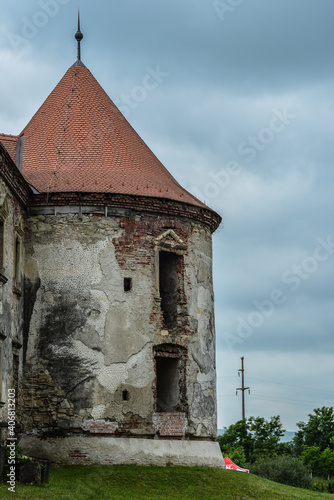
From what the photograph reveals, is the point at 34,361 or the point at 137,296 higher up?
the point at 137,296

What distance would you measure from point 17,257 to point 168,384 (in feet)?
17.4

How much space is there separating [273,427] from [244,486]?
20960 mm

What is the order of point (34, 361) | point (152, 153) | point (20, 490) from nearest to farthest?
point (20, 490) → point (34, 361) → point (152, 153)

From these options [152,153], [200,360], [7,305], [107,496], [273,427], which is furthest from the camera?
[273,427]

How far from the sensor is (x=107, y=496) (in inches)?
727

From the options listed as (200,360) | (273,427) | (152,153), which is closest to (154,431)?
(200,360)

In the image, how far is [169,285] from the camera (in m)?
24.2

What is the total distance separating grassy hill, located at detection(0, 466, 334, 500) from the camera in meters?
19.1

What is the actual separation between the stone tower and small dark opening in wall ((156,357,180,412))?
0.03m

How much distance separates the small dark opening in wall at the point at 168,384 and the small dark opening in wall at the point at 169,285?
1080 mm

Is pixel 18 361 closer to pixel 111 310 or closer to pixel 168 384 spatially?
pixel 111 310

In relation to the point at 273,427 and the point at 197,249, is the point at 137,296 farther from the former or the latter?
the point at 273,427

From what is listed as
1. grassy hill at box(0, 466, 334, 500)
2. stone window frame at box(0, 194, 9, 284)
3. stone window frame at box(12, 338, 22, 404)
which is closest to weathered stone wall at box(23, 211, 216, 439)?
stone window frame at box(12, 338, 22, 404)

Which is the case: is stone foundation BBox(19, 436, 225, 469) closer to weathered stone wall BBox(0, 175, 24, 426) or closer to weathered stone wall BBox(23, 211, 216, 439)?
weathered stone wall BBox(23, 211, 216, 439)
